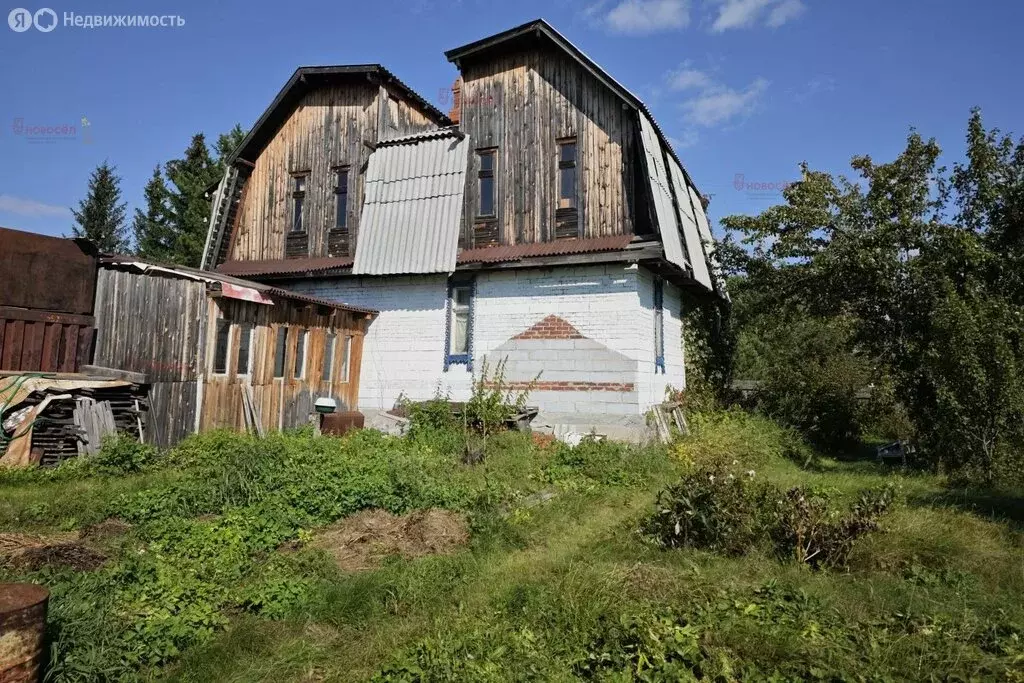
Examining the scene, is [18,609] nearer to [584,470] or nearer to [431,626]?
[431,626]


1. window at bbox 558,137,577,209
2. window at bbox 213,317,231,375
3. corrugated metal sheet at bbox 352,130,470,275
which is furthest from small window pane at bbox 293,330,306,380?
window at bbox 558,137,577,209

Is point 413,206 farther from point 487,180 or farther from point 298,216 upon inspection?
point 298,216

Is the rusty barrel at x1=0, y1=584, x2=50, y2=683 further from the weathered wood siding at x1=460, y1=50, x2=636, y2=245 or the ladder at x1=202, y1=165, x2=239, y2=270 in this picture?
the ladder at x1=202, y1=165, x2=239, y2=270

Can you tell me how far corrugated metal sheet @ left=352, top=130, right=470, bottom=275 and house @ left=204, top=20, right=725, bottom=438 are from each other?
0.13 feet

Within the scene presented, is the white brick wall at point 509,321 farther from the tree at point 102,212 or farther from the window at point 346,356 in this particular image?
the tree at point 102,212

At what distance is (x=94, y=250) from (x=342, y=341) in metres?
5.05

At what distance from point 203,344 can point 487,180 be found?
6.85 meters

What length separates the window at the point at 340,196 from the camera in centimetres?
1528

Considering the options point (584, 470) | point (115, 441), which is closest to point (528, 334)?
point (584, 470)

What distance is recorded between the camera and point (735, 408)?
14.7 metres

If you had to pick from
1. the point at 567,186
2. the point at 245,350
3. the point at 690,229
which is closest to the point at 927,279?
the point at 690,229

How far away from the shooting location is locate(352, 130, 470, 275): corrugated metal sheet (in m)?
13.7

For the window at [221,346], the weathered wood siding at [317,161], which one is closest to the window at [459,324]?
the weathered wood siding at [317,161]

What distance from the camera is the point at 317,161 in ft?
51.2
